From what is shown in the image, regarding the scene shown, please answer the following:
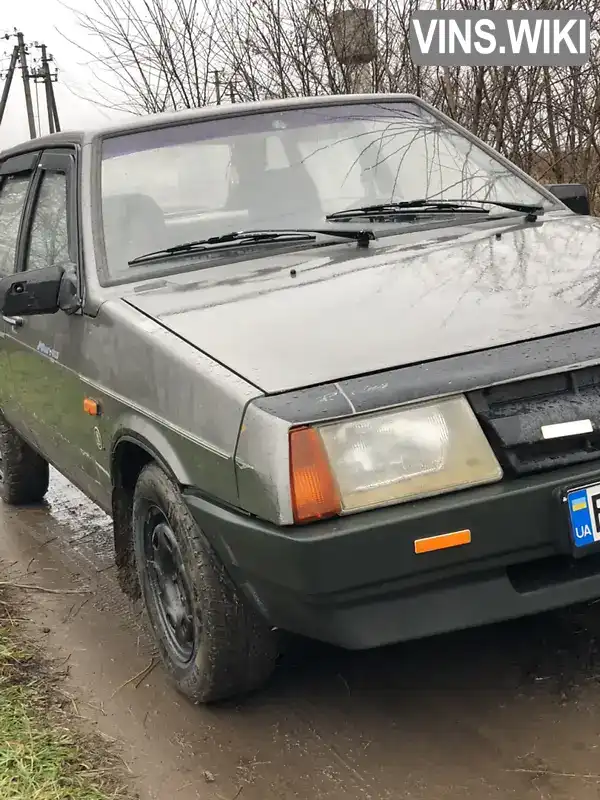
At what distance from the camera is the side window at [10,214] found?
411cm

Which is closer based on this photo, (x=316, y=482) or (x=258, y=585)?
(x=316, y=482)

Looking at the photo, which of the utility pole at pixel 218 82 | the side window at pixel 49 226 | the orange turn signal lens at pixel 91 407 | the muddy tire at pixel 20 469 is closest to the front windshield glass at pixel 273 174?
the side window at pixel 49 226

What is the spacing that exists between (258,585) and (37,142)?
2635mm

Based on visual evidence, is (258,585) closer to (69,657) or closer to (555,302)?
(555,302)

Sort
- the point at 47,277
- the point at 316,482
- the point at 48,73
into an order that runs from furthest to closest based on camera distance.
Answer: the point at 48,73 < the point at 47,277 < the point at 316,482

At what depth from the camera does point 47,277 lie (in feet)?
10.2

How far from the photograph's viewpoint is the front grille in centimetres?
207

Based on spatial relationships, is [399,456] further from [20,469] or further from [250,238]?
[20,469]

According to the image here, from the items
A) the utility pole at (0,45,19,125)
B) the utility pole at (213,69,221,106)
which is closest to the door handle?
the utility pole at (213,69,221,106)

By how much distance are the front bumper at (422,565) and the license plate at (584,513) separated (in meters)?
0.02

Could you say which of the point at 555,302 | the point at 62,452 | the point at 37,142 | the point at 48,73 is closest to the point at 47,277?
the point at 62,452

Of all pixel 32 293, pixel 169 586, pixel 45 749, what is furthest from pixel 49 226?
pixel 45 749

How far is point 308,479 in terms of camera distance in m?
2.02

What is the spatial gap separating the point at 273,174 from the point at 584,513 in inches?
73.5
